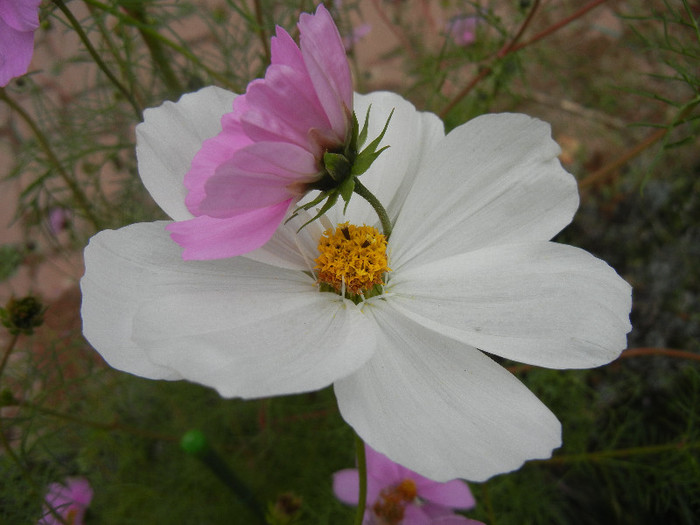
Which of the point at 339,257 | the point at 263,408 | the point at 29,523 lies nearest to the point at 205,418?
the point at 263,408

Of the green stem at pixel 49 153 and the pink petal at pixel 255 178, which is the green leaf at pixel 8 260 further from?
the pink petal at pixel 255 178

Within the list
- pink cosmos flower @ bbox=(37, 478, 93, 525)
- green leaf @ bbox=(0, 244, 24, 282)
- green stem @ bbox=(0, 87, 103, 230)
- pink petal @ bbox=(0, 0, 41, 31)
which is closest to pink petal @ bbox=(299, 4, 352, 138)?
pink petal @ bbox=(0, 0, 41, 31)

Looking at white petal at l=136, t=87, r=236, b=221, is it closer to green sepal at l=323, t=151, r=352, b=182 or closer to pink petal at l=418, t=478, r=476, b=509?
green sepal at l=323, t=151, r=352, b=182

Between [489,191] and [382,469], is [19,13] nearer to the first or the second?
[489,191]

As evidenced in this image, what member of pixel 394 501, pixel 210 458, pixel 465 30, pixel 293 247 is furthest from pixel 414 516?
pixel 465 30

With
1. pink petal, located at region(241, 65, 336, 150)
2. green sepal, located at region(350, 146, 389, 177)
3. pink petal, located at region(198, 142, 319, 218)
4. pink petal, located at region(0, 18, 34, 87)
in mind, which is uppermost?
pink petal, located at region(0, 18, 34, 87)

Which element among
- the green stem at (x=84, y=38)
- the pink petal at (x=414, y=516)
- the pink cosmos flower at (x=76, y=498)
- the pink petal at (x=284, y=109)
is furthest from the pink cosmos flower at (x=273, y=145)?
the pink cosmos flower at (x=76, y=498)

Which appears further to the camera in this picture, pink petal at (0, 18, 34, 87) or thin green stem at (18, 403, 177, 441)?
thin green stem at (18, 403, 177, 441)
